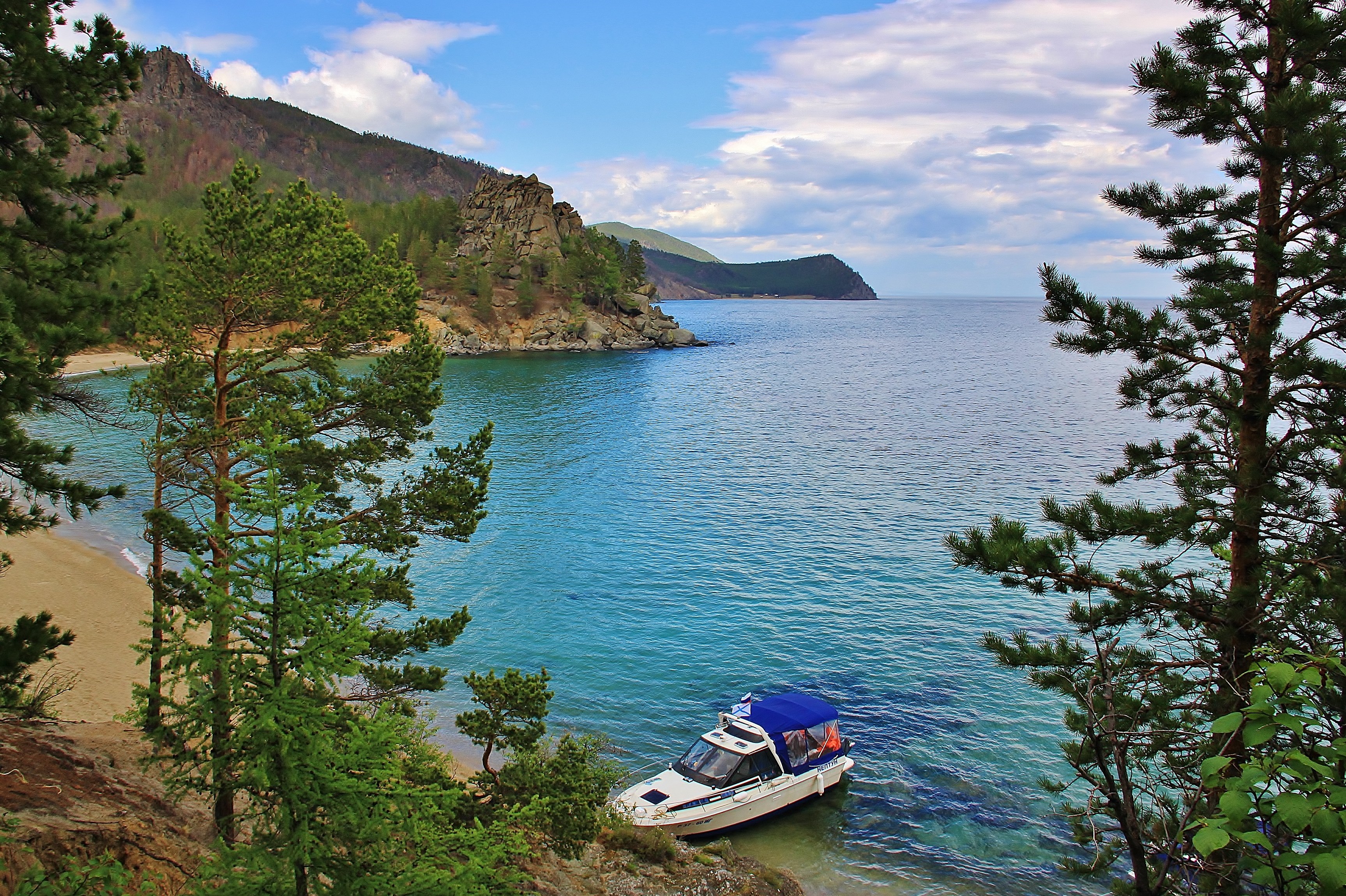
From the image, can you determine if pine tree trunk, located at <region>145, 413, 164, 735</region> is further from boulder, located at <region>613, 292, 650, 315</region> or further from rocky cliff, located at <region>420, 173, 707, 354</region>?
boulder, located at <region>613, 292, 650, 315</region>

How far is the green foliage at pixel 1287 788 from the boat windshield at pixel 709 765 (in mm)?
16394

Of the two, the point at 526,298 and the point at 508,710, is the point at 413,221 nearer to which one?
the point at 526,298

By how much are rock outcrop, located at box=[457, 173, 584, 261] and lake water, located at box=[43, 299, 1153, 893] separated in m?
61.7

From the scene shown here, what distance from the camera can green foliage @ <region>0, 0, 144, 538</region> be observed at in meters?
10.4

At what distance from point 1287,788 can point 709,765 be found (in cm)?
1719

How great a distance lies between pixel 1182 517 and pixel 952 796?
1137 cm

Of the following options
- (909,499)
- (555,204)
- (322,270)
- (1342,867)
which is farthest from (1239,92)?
(555,204)

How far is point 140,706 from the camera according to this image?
8531 millimetres

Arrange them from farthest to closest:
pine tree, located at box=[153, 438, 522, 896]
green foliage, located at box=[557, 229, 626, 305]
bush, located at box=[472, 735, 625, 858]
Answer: green foliage, located at box=[557, 229, 626, 305], bush, located at box=[472, 735, 625, 858], pine tree, located at box=[153, 438, 522, 896]

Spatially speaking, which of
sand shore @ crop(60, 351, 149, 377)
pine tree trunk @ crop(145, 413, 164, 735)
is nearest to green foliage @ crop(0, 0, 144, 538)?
pine tree trunk @ crop(145, 413, 164, 735)

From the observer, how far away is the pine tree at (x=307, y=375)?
48.3ft

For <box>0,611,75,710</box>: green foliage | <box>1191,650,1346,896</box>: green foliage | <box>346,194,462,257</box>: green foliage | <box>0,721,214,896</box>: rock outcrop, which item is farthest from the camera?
<box>346,194,462,257</box>: green foliage

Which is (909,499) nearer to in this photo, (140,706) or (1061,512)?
(1061,512)

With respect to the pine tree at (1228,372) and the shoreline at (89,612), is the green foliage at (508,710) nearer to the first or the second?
the shoreline at (89,612)
